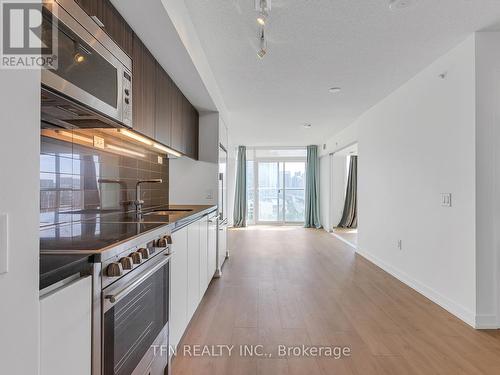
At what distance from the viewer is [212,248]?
11.5 feet

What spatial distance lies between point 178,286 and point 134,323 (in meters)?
0.69

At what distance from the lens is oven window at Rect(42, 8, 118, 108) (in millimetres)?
1140

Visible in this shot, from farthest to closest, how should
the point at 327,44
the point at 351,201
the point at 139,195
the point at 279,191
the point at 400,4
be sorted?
the point at 279,191
the point at 351,201
the point at 139,195
the point at 327,44
the point at 400,4

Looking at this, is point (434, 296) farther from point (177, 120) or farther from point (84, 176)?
point (84, 176)

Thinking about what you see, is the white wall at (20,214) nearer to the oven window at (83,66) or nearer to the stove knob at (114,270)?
the stove knob at (114,270)

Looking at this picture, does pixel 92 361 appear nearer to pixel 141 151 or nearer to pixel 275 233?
pixel 141 151

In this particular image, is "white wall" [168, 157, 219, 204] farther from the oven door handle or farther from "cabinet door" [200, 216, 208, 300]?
the oven door handle

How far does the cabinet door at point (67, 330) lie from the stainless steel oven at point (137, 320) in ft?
0.31

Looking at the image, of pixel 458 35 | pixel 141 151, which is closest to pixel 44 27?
pixel 141 151

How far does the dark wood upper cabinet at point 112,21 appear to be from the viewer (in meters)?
1.44

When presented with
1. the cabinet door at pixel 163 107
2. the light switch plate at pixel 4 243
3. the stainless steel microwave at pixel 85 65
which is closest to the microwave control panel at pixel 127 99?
the stainless steel microwave at pixel 85 65

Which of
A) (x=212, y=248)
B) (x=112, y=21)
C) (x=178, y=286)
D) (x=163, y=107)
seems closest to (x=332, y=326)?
(x=178, y=286)

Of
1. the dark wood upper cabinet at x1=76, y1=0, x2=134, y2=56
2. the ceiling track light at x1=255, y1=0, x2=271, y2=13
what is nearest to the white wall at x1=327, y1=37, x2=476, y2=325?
the ceiling track light at x1=255, y1=0, x2=271, y2=13

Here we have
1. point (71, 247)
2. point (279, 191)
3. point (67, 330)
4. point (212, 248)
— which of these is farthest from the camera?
point (279, 191)
